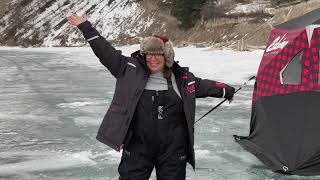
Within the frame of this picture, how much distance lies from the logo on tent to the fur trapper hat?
10.1ft

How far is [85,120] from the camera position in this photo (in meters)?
9.44

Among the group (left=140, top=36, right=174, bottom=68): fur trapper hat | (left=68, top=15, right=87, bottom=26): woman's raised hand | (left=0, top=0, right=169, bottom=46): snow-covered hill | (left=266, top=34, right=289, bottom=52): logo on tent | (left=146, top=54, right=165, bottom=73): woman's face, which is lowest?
(left=0, top=0, right=169, bottom=46): snow-covered hill

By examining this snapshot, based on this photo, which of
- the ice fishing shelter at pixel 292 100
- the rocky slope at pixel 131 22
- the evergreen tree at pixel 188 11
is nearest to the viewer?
the ice fishing shelter at pixel 292 100

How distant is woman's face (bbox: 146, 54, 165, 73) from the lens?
3547 millimetres

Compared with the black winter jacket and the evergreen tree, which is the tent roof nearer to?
the black winter jacket

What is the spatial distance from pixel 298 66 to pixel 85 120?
15.4 feet

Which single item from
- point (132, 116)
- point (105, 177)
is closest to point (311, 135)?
point (105, 177)

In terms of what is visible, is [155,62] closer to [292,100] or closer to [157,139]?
[157,139]

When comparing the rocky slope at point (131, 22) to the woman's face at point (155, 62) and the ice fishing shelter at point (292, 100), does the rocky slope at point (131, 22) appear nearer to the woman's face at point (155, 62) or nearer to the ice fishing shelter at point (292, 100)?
the ice fishing shelter at point (292, 100)

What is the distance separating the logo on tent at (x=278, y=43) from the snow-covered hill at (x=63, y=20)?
204 ft

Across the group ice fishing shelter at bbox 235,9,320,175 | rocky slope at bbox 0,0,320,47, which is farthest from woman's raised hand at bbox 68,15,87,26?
rocky slope at bbox 0,0,320,47

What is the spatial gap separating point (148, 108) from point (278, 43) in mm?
3504

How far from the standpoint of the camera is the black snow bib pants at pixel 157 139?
3.55 meters

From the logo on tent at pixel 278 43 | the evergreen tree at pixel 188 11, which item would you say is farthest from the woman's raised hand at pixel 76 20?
the evergreen tree at pixel 188 11
